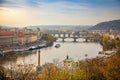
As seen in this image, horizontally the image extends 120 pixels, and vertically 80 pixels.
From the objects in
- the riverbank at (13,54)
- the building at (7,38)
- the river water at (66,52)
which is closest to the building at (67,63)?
the river water at (66,52)

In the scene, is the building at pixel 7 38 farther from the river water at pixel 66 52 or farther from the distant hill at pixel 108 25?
the distant hill at pixel 108 25

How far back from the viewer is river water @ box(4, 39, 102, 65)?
509 centimetres

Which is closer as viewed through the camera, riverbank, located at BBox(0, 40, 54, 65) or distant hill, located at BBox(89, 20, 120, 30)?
distant hill, located at BBox(89, 20, 120, 30)

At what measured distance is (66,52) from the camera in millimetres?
5203

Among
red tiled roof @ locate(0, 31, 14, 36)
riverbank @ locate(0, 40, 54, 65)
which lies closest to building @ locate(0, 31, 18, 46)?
red tiled roof @ locate(0, 31, 14, 36)

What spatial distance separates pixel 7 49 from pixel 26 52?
13.2 inches

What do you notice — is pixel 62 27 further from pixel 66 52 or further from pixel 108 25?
pixel 108 25

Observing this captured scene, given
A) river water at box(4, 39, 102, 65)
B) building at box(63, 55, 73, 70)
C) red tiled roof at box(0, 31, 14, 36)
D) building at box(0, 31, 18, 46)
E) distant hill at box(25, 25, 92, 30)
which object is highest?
distant hill at box(25, 25, 92, 30)

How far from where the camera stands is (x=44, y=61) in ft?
17.0

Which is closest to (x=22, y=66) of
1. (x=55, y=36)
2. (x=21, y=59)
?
(x=21, y=59)

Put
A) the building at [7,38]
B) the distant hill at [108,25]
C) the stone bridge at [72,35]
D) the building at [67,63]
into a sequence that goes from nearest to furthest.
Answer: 1. the distant hill at [108,25]
2. the building at [67,63]
3. the stone bridge at [72,35]
4. the building at [7,38]

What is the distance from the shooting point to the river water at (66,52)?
5.09 meters

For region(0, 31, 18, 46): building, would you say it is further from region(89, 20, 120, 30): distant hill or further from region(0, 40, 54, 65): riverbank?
region(89, 20, 120, 30): distant hill

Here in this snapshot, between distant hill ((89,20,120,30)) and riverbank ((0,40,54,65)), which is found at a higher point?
distant hill ((89,20,120,30))
